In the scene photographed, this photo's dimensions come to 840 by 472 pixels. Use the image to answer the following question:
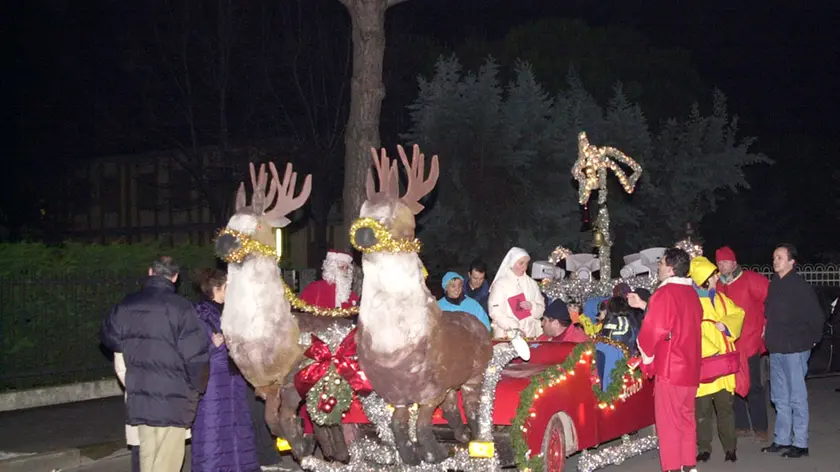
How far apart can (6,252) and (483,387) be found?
9.41 metres

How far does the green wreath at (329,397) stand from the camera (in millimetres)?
7441

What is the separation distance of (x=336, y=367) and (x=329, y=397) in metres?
0.22

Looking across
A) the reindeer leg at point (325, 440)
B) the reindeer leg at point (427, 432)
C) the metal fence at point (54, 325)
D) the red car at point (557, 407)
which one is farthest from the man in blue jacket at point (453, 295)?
the metal fence at point (54, 325)

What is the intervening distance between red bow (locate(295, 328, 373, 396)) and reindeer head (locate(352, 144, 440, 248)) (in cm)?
88

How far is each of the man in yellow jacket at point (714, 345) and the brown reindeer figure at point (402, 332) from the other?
3.03m

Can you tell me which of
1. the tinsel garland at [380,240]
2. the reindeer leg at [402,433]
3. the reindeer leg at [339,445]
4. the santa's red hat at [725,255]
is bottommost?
the reindeer leg at [339,445]

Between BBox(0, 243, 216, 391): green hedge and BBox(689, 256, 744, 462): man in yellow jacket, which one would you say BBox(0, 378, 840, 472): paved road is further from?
BBox(0, 243, 216, 391): green hedge

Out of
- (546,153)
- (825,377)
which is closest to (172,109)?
(546,153)

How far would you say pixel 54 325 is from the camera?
48.5 feet

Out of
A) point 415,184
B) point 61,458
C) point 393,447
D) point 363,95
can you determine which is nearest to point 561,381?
point 393,447

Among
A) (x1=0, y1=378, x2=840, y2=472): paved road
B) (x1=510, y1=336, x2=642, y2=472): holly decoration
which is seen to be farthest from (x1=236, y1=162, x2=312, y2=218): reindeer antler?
(x1=0, y1=378, x2=840, y2=472): paved road

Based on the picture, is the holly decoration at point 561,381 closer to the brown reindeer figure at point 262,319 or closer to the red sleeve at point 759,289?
the brown reindeer figure at point 262,319

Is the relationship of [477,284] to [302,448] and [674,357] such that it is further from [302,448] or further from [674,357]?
[302,448]

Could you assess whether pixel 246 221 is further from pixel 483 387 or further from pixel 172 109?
pixel 172 109
